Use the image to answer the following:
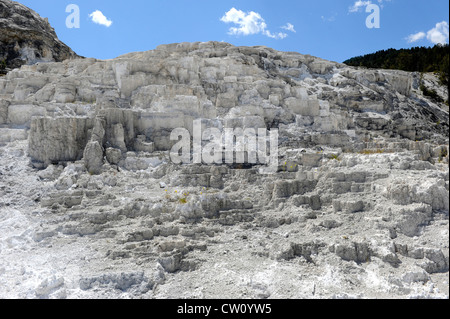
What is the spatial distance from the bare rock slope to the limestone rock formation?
14.6 meters

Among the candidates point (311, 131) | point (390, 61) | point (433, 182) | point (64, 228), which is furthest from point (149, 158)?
point (390, 61)

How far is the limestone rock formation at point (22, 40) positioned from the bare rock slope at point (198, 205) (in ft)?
47.8

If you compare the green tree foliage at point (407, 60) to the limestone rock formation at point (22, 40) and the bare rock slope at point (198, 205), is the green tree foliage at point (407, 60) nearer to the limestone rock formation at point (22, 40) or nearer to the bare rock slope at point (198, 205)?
the bare rock slope at point (198, 205)

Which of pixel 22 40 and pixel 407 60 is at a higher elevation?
pixel 22 40

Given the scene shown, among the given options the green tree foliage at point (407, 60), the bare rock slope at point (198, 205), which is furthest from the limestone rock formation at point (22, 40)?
the green tree foliage at point (407, 60)

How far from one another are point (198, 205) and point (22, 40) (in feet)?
95.1

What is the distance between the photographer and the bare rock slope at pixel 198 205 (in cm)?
679

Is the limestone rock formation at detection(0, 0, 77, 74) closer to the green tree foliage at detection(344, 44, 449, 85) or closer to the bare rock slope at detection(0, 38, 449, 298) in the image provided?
the bare rock slope at detection(0, 38, 449, 298)

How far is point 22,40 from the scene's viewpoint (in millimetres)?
29641

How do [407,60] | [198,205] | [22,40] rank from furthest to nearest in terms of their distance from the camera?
[407,60] → [22,40] → [198,205]

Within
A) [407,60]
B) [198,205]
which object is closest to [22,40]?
[198,205]


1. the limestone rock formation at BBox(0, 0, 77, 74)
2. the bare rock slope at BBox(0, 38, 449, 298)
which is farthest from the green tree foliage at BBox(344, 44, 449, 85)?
the limestone rock formation at BBox(0, 0, 77, 74)

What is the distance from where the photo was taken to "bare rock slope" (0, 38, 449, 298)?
267 inches

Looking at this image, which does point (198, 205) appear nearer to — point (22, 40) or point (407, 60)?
point (22, 40)
